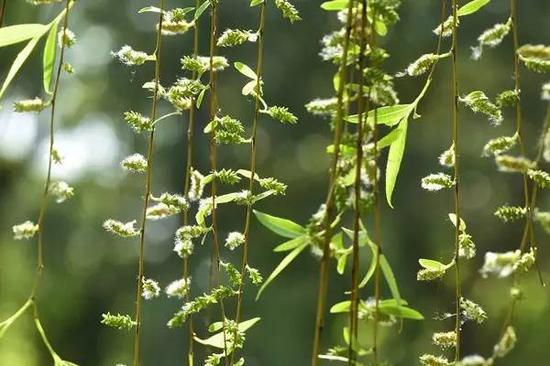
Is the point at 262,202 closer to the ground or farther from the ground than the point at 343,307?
closer to the ground

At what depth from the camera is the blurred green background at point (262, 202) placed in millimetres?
4359

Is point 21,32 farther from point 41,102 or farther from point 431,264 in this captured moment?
point 431,264

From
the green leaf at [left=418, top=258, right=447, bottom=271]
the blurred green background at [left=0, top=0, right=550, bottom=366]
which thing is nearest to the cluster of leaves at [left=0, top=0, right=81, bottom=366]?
the green leaf at [left=418, top=258, right=447, bottom=271]

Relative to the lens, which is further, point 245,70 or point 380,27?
point 245,70

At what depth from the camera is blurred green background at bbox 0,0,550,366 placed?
14.3 ft

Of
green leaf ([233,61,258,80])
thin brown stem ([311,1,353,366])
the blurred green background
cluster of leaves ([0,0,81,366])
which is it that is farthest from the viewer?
the blurred green background

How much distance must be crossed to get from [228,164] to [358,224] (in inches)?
160

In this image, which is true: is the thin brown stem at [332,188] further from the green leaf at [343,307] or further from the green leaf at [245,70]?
the green leaf at [245,70]

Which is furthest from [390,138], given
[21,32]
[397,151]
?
[21,32]

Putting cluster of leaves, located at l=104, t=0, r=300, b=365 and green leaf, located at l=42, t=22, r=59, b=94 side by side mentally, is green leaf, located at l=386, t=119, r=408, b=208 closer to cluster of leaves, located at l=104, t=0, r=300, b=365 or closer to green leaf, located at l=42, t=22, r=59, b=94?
cluster of leaves, located at l=104, t=0, r=300, b=365

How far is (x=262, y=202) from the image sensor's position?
456 centimetres

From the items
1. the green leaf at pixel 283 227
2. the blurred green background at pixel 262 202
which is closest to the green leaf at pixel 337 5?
the green leaf at pixel 283 227

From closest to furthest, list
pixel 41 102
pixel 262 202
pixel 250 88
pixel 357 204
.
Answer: pixel 357 204 < pixel 41 102 < pixel 250 88 < pixel 262 202

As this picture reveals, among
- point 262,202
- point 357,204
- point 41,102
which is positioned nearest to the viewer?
point 357,204
